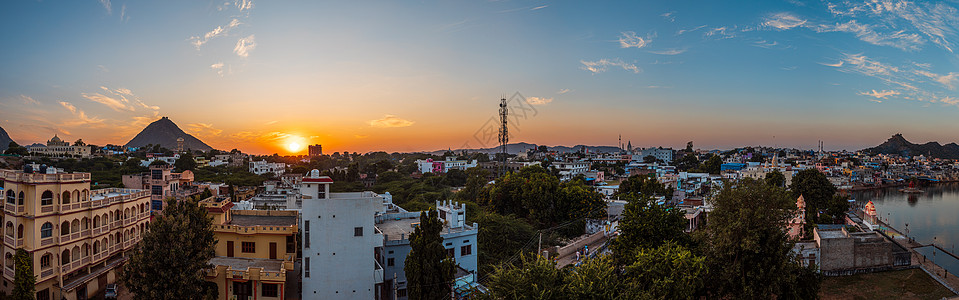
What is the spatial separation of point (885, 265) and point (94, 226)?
35.7m

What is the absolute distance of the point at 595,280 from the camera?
38.9 ft

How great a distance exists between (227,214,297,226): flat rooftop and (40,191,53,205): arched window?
17.0ft

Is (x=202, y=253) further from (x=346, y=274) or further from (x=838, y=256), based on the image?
(x=838, y=256)

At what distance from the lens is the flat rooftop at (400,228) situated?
57.0 ft

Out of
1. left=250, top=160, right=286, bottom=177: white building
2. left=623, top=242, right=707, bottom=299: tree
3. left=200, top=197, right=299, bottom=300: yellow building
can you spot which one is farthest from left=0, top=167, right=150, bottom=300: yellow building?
left=250, top=160, right=286, bottom=177: white building

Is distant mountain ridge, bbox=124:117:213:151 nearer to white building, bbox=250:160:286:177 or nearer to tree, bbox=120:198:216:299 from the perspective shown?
white building, bbox=250:160:286:177

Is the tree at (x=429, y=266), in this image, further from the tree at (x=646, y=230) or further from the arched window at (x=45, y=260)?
the arched window at (x=45, y=260)

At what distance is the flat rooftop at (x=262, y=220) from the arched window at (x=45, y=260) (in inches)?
203

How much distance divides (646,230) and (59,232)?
20087 mm

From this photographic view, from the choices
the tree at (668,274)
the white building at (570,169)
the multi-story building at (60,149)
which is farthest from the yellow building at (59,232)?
the multi-story building at (60,149)

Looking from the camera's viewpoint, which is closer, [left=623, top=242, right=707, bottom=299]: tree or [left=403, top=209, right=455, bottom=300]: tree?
[left=623, top=242, right=707, bottom=299]: tree

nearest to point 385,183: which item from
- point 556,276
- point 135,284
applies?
point 135,284

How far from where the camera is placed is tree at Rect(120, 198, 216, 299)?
1358 centimetres

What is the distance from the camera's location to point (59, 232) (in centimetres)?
1485
